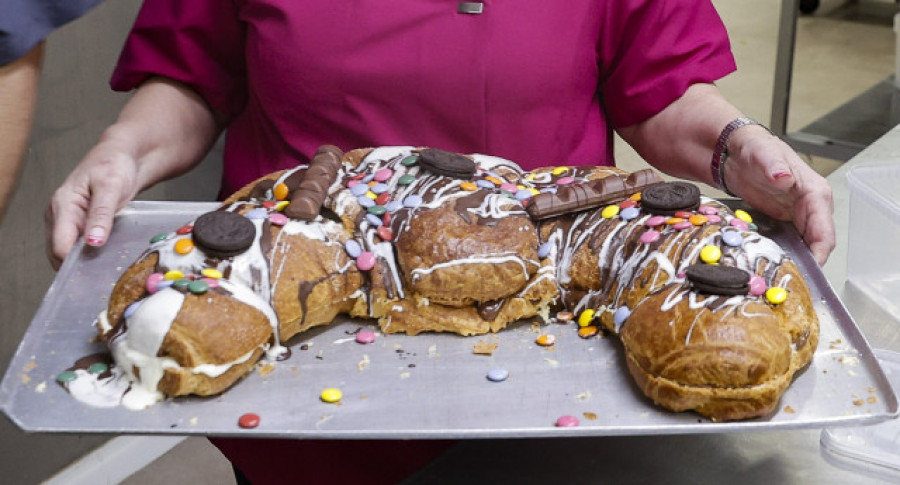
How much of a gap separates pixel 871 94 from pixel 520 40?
3255 mm

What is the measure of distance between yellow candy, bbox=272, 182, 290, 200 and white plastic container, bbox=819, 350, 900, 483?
0.67 metres

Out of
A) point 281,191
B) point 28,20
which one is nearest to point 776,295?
point 281,191

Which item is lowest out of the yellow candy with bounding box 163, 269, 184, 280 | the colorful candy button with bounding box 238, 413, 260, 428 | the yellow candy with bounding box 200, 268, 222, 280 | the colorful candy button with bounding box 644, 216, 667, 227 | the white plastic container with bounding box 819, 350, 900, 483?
the white plastic container with bounding box 819, 350, 900, 483

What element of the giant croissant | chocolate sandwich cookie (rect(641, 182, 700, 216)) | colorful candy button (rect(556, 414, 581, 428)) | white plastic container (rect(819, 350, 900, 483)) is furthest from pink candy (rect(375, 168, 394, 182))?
white plastic container (rect(819, 350, 900, 483))

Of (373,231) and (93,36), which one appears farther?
(93,36)

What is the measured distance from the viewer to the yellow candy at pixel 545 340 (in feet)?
3.89

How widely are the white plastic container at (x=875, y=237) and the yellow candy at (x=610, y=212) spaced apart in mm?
368

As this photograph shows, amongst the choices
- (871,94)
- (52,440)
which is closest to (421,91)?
(52,440)

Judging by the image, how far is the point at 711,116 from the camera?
1436 millimetres

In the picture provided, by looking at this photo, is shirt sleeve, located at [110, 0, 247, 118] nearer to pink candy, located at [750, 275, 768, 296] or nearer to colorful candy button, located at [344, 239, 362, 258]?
colorful candy button, located at [344, 239, 362, 258]

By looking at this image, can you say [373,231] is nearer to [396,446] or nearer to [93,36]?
[396,446]

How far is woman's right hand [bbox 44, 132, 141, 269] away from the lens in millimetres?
1313

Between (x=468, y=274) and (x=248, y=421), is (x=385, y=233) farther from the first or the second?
(x=248, y=421)

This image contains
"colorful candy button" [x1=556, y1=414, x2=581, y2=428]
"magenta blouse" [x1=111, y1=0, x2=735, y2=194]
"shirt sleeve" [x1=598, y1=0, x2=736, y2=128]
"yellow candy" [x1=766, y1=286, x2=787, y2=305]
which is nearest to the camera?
"colorful candy button" [x1=556, y1=414, x2=581, y2=428]
